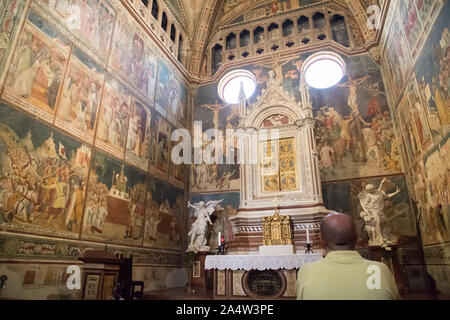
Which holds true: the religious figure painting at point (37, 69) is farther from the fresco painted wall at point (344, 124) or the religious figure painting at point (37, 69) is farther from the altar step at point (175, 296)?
the fresco painted wall at point (344, 124)

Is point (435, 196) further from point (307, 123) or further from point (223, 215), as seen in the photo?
point (223, 215)

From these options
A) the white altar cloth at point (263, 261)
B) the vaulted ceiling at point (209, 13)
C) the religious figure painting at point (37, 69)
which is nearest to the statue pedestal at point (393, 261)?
the white altar cloth at point (263, 261)

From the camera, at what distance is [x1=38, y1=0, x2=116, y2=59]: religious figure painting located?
27.4 ft

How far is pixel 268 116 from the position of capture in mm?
13344

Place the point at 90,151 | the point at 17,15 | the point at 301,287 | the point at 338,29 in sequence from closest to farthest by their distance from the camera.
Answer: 1. the point at 301,287
2. the point at 17,15
3. the point at 90,151
4. the point at 338,29

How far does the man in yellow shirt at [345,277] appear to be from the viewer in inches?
76.9

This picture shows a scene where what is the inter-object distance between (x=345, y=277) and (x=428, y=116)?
316 inches

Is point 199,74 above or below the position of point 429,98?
above

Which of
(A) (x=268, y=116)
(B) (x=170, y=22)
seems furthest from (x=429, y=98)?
(B) (x=170, y=22)

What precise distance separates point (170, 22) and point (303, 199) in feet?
34.4

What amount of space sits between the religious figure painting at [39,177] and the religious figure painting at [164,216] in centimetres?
318

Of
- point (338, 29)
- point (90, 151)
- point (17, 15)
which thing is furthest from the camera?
point (338, 29)

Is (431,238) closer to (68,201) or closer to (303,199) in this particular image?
(303,199)

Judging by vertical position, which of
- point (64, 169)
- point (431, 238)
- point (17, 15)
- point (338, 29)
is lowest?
point (431, 238)
